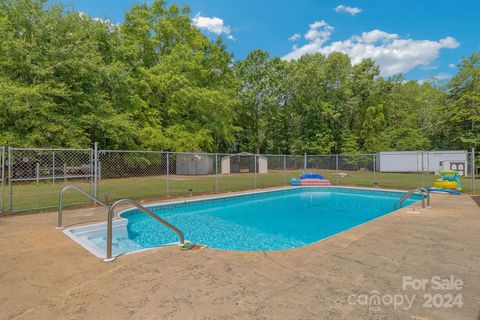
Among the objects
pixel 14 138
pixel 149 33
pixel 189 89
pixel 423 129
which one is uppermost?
pixel 149 33

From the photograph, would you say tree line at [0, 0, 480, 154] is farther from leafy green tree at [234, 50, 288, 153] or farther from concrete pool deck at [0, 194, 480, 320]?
concrete pool deck at [0, 194, 480, 320]

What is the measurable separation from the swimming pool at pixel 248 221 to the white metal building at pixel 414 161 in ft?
45.7

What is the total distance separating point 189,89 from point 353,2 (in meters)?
13.8

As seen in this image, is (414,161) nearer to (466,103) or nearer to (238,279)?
(466,103)

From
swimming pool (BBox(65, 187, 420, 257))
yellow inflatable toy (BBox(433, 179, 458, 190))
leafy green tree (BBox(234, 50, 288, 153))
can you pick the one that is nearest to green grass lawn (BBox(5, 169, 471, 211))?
yellow inflatable toy (BBox(433, 179, 458, 190))

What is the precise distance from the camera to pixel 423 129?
31.0m

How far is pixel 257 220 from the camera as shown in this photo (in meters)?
8.62

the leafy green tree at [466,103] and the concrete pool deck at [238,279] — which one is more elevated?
the leafy green tree at [466,103]

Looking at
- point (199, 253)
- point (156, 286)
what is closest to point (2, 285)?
point (156, 286)

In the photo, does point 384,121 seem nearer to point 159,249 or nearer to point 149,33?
point 149,33

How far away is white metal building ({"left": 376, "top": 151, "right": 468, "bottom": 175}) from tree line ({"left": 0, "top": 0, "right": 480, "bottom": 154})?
3.07m

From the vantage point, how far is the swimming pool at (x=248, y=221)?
19.9ft

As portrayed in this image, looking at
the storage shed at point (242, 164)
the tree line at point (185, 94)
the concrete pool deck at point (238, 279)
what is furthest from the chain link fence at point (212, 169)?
the concrete pool deck at point (238, 279)

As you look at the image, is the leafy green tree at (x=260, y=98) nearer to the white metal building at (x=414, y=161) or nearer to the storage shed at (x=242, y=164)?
the storage shed at (x=242, y=164)
